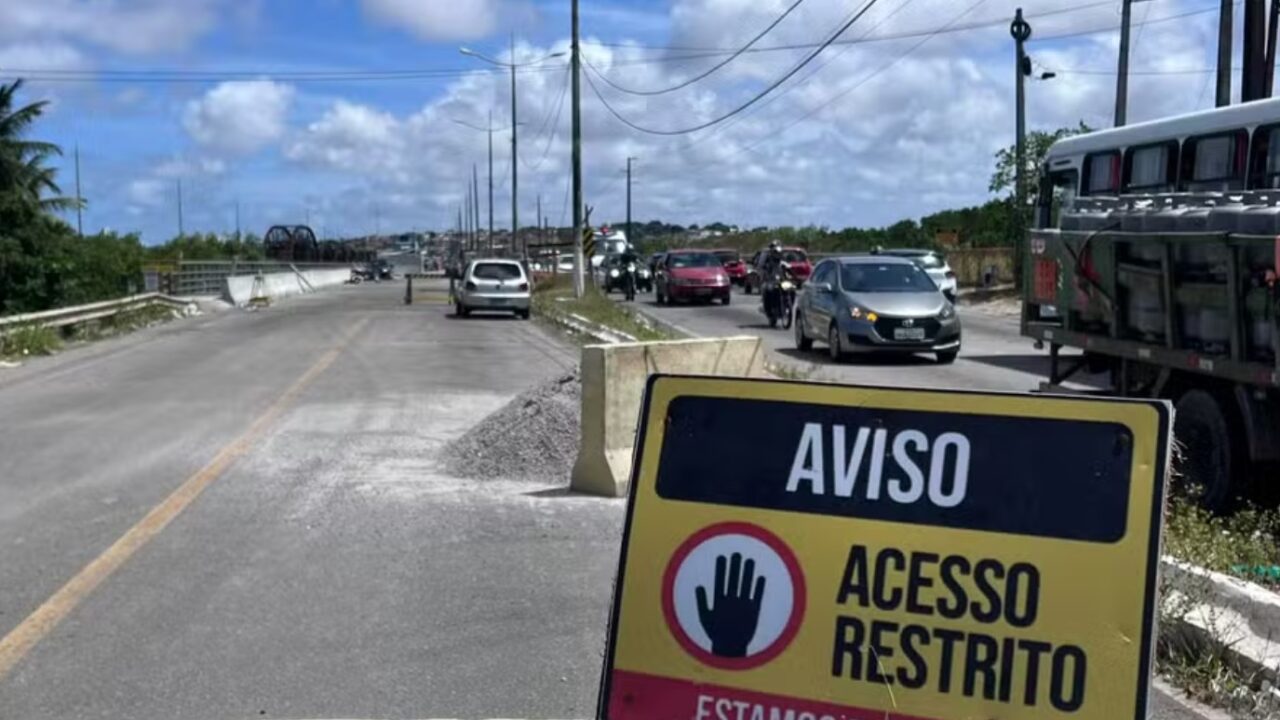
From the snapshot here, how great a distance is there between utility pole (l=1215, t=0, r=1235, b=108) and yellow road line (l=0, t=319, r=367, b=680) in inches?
716

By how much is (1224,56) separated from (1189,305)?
18158 mm

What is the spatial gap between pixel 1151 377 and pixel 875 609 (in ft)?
24.1

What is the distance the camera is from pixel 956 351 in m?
21.8

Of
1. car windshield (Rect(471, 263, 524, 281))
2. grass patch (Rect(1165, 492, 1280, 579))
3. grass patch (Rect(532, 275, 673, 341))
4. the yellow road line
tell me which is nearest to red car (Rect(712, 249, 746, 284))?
grass patch (Rect(532, 275, 673, 341))

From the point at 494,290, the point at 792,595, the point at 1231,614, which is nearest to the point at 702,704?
the point at 792,595

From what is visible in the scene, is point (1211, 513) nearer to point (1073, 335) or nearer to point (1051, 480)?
point (1073, 335)

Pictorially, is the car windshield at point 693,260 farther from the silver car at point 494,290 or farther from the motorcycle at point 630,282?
the silver car at point 494,290

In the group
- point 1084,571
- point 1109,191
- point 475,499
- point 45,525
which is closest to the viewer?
point 1084,571

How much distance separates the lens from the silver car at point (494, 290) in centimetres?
3766

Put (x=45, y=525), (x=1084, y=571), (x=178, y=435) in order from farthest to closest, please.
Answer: (x=178, y=435) < (x=45, y=525) < (x=1084, y=571)

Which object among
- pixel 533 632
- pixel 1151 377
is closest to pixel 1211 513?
pixel 1151 377

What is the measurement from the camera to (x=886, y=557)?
3.39 m

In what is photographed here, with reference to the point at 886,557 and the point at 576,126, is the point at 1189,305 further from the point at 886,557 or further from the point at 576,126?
the point at 576,126

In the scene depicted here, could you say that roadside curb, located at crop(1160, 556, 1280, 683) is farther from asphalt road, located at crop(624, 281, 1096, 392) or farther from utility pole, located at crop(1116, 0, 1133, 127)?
utility pole, located at crop(1116, 0, 1133, 127)
